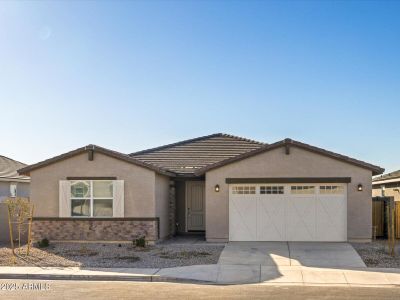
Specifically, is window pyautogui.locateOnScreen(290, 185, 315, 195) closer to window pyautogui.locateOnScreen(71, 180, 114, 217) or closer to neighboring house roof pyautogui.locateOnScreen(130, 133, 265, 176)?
neighboring house roof pyautogui.locateOnScreen(130, 133, 265, 176)

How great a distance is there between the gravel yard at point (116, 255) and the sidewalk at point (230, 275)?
2.75ft

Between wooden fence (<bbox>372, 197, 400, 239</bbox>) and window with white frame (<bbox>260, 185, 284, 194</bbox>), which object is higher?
window with white frame (<bbox>260, 185, 284, 194</bbox>)

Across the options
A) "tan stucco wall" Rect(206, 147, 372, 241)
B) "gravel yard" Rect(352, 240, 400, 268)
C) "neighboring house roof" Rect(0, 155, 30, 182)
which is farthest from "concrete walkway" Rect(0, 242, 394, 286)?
"neighboring house roof" Rect(0, 155, 30, 182)

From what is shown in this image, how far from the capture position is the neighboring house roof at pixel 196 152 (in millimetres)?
23391

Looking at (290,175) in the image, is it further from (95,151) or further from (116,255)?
(95,151)

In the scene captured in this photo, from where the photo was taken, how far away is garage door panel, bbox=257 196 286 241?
1945cm

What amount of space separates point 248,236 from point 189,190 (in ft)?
14.6

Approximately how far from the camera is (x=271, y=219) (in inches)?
768

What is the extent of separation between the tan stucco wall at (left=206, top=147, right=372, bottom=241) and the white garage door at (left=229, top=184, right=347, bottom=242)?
0.31 metres

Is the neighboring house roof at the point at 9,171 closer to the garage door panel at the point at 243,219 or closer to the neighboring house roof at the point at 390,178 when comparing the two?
the garage door panel at the point at 243,219

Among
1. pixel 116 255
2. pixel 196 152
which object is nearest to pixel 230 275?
pixel 116 255

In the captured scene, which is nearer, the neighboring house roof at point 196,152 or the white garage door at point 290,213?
the white garage door at point 290,213

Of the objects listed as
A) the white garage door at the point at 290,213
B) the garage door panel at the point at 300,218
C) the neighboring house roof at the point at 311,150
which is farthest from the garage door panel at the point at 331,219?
the neighboring house roof at the point at 311,150

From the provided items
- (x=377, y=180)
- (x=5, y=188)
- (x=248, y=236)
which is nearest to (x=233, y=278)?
(x=248, y=236)
